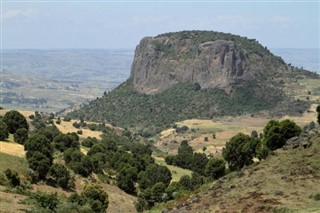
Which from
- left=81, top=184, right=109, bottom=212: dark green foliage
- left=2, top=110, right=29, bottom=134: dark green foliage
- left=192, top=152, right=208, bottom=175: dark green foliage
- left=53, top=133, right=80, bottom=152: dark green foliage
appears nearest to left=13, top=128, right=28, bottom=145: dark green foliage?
left=53, top=133, right=80, bottom=152: dark green foliage

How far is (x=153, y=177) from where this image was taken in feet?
269

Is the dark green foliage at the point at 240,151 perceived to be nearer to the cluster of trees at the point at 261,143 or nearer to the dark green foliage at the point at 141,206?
the cluster of trees at the point at 261,143

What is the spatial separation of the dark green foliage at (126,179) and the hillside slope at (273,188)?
25339mm

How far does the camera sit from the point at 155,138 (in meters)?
188

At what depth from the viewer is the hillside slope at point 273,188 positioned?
37.3 metres

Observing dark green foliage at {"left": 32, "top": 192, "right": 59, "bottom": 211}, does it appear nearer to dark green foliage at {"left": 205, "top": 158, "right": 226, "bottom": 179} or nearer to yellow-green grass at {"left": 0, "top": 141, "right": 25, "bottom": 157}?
yellow-green grass at {"left": 0, "top": 141, "right": 25, "bottom": 157}

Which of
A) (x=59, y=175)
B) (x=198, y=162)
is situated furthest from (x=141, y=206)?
(x=198, y=162)

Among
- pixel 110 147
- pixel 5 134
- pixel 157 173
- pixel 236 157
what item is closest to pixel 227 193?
pixel 236 157

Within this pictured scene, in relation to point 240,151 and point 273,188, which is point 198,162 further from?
point 273,188

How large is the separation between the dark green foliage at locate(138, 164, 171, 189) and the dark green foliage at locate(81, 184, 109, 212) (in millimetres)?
19788

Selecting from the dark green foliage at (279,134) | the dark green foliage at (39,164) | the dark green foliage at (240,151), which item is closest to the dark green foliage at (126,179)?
the dark green foliage at (39,164)

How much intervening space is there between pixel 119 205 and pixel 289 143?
25820 mm

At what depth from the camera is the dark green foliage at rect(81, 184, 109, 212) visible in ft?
188

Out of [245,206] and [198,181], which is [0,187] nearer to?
[245,206]
